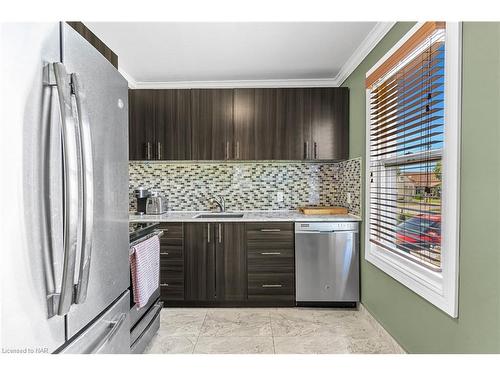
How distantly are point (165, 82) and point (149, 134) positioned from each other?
2.16ft

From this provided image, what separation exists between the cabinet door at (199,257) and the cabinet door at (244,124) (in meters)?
0.88

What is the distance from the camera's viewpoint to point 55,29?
2.50 feet

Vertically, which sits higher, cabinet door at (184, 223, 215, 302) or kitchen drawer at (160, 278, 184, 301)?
cabinet door at (184, 223, 215, 302)

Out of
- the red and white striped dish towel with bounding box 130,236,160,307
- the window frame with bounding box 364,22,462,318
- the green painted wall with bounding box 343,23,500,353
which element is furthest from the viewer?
the red and white striped dish towel with bounding box 130,236,160,307

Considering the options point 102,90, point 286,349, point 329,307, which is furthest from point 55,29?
point 329,307

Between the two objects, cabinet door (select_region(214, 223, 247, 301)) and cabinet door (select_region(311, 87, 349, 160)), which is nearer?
cabinet door (select_region(214, 223, 247, 301))

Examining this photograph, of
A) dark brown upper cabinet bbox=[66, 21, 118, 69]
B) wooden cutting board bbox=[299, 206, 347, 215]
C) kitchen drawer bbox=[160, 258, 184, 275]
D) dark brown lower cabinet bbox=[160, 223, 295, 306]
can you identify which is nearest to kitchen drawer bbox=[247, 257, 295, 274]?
dark brown lower cabinet bbox=[160, 223, 295, 306]

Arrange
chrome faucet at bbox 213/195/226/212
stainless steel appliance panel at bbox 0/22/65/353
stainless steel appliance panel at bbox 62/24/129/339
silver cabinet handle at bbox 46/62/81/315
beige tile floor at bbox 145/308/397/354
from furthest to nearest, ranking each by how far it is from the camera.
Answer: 1. chrome faucet at bbox 213/195/226/212
2. beige tile floor at bbox 145/308/397/354
3. stainless steel appliance panel at bbox 62/24/129/339
4. silver cabinet handle at bbox 46/62/81/315
5. stainless steel appliance panel at bbox 0/22/65/353

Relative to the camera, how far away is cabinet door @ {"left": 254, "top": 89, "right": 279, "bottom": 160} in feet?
10.1

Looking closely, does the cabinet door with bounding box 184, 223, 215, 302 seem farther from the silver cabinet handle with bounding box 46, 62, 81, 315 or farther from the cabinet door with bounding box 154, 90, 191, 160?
the silver cabinet handle with bounding box 46, 62, 81, 315

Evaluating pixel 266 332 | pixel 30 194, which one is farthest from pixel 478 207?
pixel 266 332

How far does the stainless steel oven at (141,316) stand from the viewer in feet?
5.64

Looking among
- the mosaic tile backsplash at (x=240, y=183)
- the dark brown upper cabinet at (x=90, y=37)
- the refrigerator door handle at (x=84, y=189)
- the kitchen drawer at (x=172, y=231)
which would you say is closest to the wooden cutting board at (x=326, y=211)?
the mosaic tile backsplash at (x=240, y=183)
